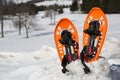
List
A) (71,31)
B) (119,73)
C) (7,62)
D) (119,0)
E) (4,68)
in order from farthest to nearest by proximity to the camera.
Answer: (119,0), (7,62), (4,68), (71,31), (119,73)

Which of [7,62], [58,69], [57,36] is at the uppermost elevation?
[57,36]

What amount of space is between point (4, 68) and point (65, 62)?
Result: 4612 millimetres

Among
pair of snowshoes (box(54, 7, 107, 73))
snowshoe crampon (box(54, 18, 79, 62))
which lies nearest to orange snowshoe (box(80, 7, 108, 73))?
pair of snowshoes (box(54, 7, 107, 73))

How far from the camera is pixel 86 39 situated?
8.66 m

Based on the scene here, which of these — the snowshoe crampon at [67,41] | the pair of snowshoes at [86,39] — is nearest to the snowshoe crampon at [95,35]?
the pair of snowshoes at [86,39]

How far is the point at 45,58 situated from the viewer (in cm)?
1403

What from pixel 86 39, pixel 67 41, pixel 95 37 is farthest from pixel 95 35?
pixel 67 41

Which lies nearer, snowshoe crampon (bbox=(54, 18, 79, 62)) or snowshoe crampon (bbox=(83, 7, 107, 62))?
snowshoe crampon (bbox=(83, 7, 107, 62))

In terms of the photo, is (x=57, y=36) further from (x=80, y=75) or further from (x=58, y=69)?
(x=80, y=75)

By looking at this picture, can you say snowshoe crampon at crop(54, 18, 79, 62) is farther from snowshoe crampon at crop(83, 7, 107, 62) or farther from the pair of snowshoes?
snowshoe crampon at crop(83, 7, 107, 62)

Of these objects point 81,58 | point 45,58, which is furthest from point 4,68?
point 81,58

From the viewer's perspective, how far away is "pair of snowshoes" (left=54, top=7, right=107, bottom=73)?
316 inches

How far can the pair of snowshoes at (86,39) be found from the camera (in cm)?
802

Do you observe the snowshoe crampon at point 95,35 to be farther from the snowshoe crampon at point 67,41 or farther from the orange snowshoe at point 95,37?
the snowshoe crampon at point 67,41
